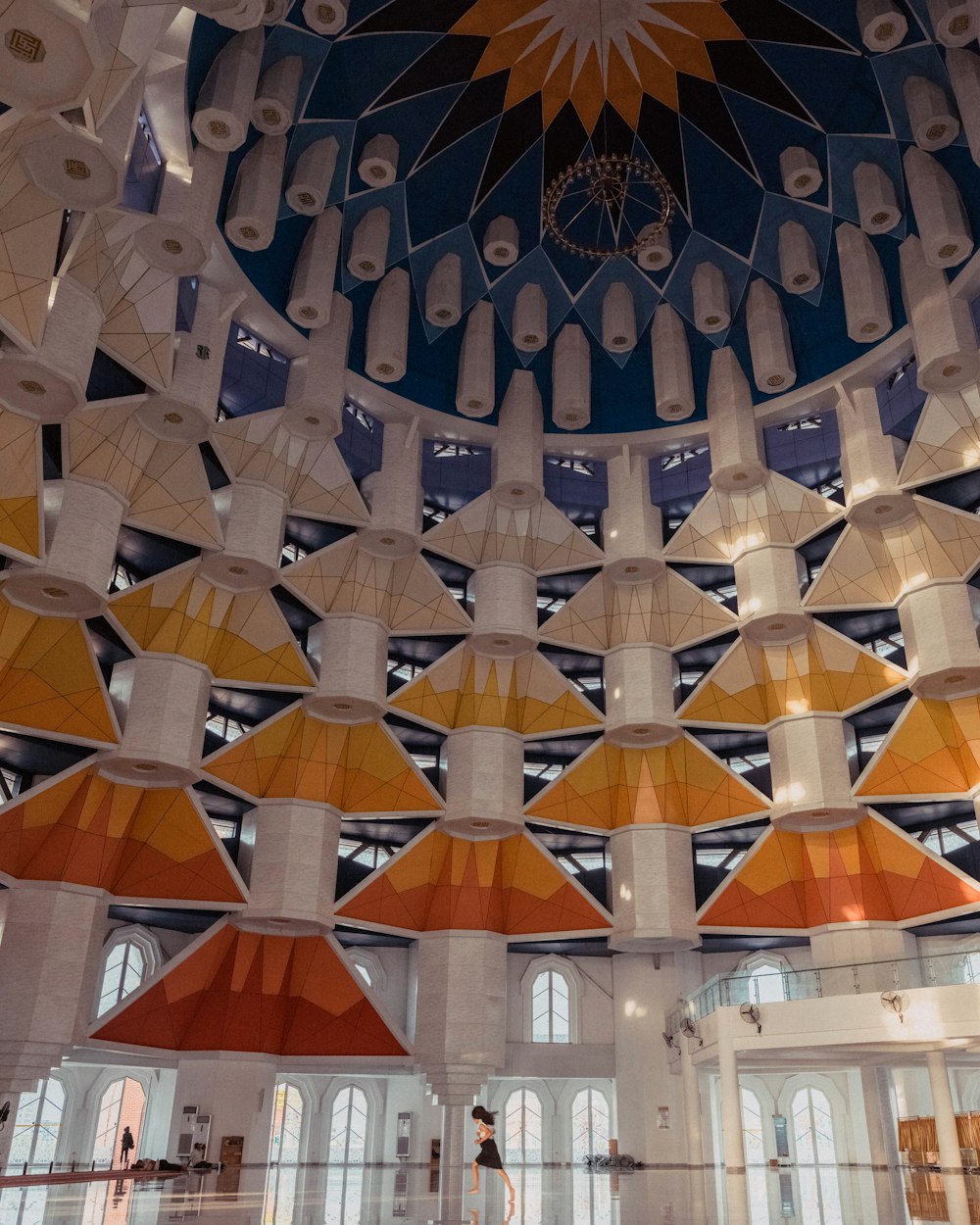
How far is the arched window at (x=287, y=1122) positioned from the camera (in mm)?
38594

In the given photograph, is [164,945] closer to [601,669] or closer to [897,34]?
[601,669]

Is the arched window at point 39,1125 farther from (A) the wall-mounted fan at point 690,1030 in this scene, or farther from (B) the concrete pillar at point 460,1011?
(A) the wall-mounted fan at point 690,1030

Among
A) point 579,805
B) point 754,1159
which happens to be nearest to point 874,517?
point 579,805

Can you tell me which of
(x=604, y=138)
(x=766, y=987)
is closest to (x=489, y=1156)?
(x=766, y=987)

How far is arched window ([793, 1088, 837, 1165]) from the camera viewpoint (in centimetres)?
3819

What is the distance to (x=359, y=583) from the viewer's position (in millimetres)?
36531

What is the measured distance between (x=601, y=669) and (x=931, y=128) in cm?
2104

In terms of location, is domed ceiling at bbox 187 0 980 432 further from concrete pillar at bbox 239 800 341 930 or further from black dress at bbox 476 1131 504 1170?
black dress at bbox 476 1131 504 1170

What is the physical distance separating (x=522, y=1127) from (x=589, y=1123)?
2.49m

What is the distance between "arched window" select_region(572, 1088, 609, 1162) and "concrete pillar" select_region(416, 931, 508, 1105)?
21.2 feet

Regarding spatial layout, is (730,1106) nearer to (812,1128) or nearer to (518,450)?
(812,1128)

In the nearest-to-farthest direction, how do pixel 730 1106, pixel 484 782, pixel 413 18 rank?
pixel 730 1106 → pixel 413 18 → pixel 484 782

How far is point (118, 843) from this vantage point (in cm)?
3147

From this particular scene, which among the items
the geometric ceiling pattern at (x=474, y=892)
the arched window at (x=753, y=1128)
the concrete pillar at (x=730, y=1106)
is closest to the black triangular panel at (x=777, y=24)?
the geometric ceiling pattern at (x=474, y=892)
